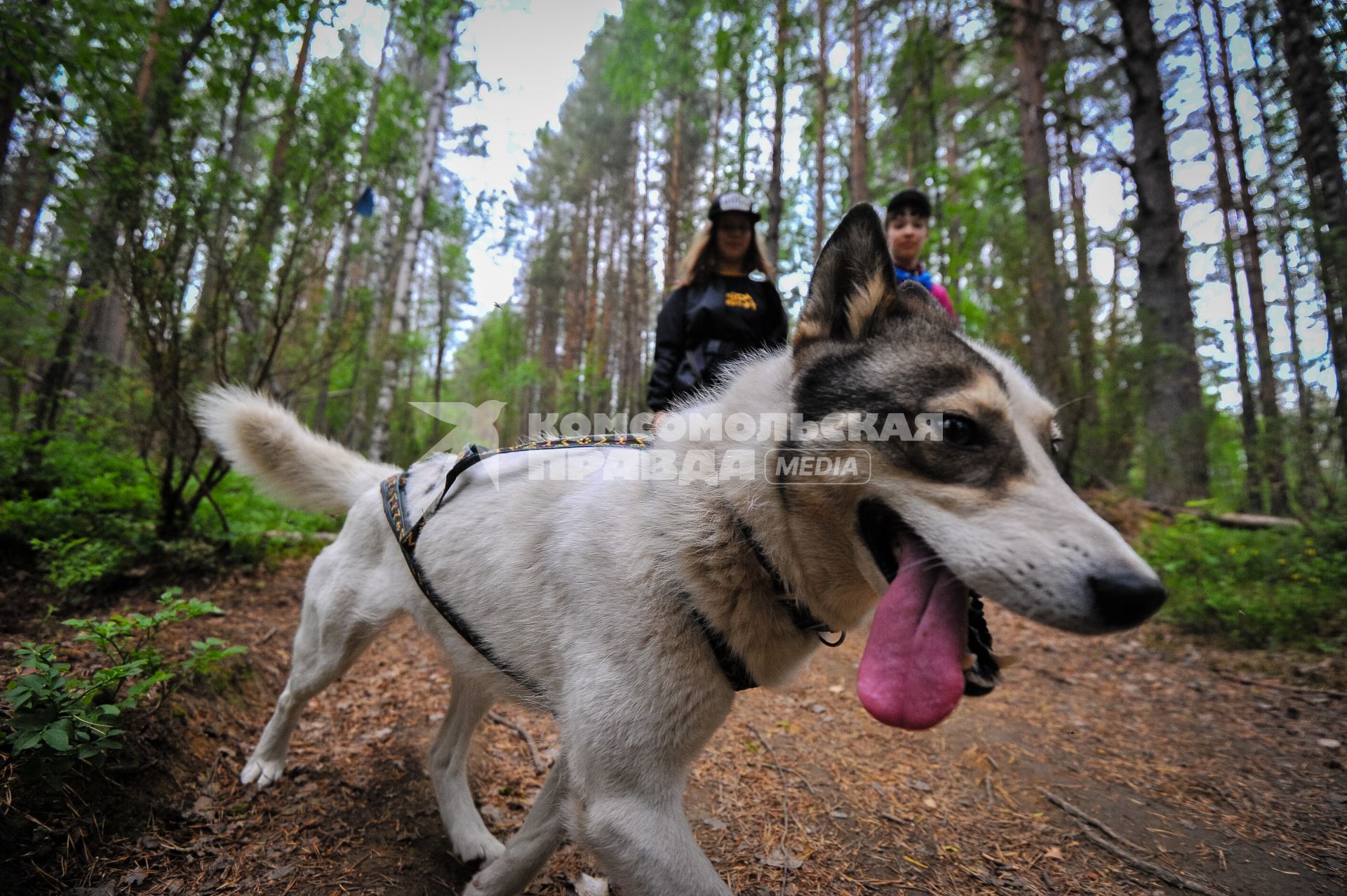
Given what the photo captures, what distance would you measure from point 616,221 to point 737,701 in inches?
764

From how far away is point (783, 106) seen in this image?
9445 mm

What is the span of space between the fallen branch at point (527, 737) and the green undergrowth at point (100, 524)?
1.64 m

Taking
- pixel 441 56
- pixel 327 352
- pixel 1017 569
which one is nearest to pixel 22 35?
pixel 327 352

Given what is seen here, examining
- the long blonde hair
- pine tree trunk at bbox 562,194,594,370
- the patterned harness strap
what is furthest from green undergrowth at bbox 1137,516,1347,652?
pine tree trunk at bbox 562,194,594,370

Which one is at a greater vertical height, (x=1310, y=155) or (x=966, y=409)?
(x=1310, y=155)

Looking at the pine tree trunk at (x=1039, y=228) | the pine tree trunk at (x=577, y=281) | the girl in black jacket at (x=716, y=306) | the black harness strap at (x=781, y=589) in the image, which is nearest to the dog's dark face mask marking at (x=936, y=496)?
the black harness strap at (x=781, y=589)

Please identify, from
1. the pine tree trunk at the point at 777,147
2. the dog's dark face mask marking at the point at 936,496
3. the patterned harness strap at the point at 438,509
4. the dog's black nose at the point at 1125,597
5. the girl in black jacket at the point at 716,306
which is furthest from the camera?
the pine tree trunk at the point at 777,147

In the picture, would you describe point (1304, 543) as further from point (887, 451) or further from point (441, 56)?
point (441, 56)

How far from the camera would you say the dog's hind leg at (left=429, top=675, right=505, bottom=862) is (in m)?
2.26

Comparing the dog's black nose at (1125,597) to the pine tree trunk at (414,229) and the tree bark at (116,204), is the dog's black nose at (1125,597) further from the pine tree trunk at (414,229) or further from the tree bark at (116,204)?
the pine tree trunk at (414,229)

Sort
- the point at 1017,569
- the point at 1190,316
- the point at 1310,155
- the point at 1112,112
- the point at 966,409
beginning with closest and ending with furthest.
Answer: the point at 1017,569 → the point at 966,409 → the point at 1310,155 → the point at 1190,316 → the point at 1112,112

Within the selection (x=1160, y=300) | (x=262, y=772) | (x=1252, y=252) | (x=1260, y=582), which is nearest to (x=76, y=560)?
(x=262, y=772)

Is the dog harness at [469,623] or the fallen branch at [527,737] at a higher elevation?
the dog harness at [469,623]

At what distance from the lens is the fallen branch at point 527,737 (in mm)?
2961
